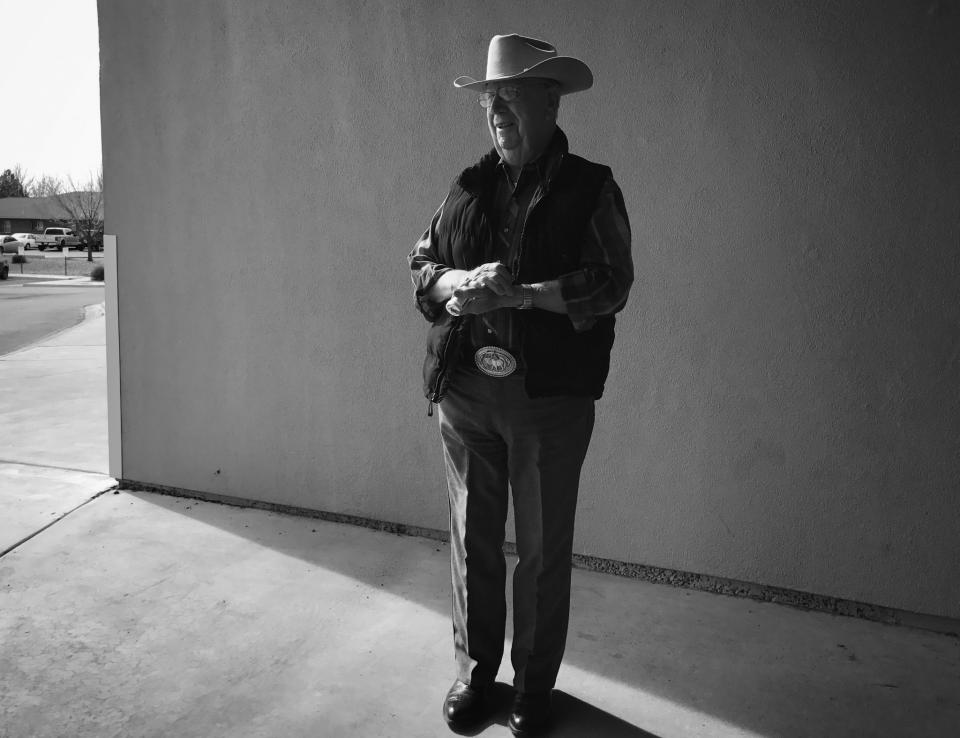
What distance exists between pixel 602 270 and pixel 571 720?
4.05 feet

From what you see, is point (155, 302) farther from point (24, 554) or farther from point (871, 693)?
point (871, 693)

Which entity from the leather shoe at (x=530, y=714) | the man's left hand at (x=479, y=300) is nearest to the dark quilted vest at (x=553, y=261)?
the man's left hand at (x=479, y=300)

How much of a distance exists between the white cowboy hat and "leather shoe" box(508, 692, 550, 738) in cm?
159

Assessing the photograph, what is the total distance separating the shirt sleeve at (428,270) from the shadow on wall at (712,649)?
118cm

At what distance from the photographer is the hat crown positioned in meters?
1.97

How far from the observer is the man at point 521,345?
1.98m

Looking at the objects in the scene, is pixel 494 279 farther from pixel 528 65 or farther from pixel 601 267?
pixel 528 65

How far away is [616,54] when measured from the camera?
2.99 m

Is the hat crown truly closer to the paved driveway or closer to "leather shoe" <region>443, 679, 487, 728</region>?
"leather shoe" <region>443, 679, 487, 728</region>

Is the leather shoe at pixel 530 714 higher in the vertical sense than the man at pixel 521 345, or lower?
lower

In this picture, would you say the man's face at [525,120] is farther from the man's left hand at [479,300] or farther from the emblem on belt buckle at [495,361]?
the emblem on belt buckle at [495,361]

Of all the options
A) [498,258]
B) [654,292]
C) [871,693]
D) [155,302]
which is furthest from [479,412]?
[155,302]

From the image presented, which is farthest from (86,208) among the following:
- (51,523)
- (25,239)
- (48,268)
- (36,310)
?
(51,523)

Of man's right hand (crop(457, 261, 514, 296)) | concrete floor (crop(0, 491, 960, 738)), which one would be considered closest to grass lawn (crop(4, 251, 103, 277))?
concrete floor (crop(0, 491, 960, 738))
